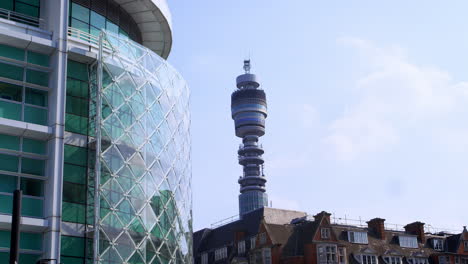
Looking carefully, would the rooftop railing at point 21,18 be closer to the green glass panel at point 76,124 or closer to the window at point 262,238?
the green glass panel at point 76,124

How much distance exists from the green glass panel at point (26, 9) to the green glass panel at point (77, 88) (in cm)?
508

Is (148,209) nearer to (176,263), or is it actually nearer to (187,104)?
(176,263)

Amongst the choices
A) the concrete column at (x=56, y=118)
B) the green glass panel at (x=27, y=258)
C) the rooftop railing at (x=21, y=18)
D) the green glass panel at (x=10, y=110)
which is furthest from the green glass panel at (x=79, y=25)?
the green glass panel at (x=27, y=258)

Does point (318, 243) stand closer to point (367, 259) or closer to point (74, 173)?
point (367, 259)

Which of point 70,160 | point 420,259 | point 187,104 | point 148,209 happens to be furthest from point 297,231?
point 70,160

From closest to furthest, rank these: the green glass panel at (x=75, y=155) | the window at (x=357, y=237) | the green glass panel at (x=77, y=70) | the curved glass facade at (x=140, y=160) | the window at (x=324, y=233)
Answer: the green glass panel at (x=75, y=155) < the curved glass facade at (x=140, y=160) < the green glass panel at (x=77, y=70) < the window at (x=324, y=233) < the window at (x=357, y=237)

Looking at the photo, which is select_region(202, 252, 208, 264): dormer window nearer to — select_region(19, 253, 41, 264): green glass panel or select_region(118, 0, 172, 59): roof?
select_region(118, 0, 172, 59): roof

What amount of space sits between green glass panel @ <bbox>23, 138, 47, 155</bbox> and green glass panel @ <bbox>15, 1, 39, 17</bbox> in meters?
8.63

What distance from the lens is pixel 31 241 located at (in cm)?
3766

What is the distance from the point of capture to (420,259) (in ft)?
279

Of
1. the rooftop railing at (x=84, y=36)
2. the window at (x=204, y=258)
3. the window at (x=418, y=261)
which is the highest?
the rooftop railing at (x=84, y=36)

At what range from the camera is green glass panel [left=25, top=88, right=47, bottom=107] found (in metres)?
39.8

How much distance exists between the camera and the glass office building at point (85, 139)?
125ft

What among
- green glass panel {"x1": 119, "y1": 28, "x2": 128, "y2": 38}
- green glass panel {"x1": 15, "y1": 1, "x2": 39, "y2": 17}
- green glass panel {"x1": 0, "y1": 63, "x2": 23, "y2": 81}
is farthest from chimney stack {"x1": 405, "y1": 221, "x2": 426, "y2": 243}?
green glass panel {"x1": 0, "y1": 63, "x2": 23, "y2": 81}
